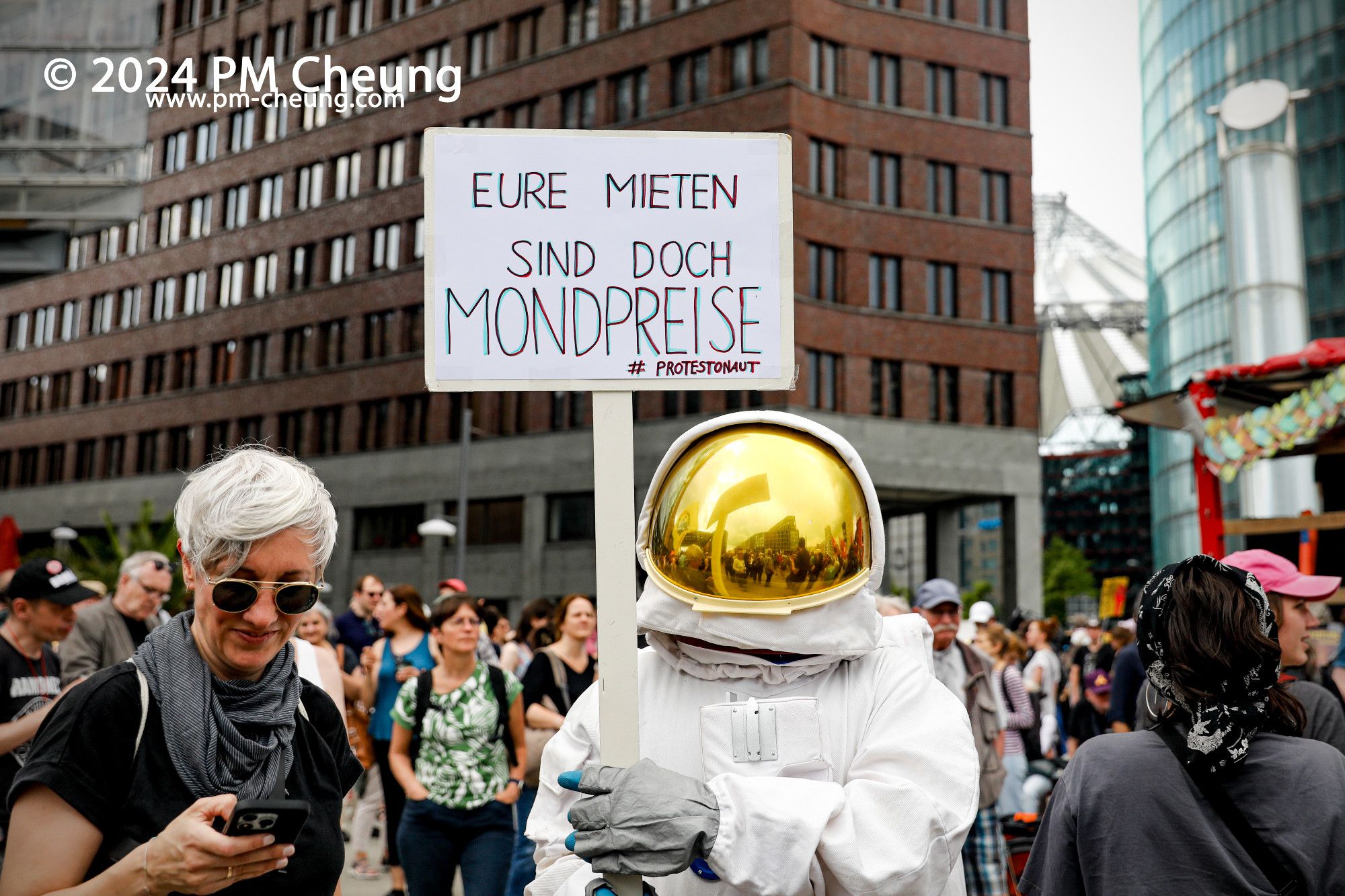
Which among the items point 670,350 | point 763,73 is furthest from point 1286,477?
point 763,73

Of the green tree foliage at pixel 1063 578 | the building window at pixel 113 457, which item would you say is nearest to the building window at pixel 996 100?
the building window at pixel 113 457

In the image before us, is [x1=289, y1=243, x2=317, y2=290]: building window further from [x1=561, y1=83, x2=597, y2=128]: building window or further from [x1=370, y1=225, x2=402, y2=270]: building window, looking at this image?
[x1=561, y1=83, x2=597, y2=128]: building window

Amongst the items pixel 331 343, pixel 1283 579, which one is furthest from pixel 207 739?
pixel 331 343

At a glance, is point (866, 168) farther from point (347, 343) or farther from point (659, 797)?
point (659, 797)

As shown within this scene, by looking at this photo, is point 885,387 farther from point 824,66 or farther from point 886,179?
point 824,66

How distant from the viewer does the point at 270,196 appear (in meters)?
41.6

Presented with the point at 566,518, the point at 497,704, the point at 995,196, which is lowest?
the point at 497,704

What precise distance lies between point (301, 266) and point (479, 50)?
9.14m

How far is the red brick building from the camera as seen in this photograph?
Answer: 32.6 meters

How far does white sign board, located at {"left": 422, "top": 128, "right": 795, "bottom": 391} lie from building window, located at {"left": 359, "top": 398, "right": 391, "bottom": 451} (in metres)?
36.6

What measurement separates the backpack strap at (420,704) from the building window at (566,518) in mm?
28511

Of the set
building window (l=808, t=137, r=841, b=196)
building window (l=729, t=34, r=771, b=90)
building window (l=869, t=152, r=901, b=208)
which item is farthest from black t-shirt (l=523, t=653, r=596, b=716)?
building window (l=869, t=152, r=901, b=208)

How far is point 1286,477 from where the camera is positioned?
16.8 meters

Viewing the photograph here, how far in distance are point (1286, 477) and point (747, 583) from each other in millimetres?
16520
